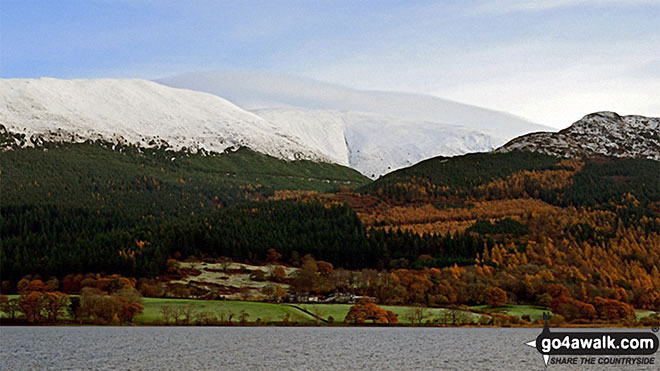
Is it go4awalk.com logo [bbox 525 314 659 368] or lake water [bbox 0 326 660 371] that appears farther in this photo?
go4awalk.com logo [bbox 525 314 659 368]

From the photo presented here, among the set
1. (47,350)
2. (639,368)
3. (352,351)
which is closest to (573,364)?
(639,368)

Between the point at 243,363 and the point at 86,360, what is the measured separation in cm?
2534

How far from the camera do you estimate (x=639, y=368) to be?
12744cm

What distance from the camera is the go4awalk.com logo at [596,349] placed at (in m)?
136

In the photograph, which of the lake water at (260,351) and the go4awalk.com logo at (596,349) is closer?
the lake water at (260,351)

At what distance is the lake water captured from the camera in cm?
12988

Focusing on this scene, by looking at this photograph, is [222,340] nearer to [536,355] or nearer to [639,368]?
[536,355]

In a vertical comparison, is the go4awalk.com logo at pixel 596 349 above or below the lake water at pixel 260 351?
above

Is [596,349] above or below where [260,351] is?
above

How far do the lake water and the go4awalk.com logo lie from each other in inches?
104

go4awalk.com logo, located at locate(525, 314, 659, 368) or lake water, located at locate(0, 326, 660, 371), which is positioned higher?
go4awalk.com logo, located at locate(525, 314, 659, 368)

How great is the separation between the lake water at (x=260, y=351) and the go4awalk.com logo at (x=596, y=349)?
2.65 m

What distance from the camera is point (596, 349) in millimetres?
152375

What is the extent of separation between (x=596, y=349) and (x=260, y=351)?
60.6 metres
